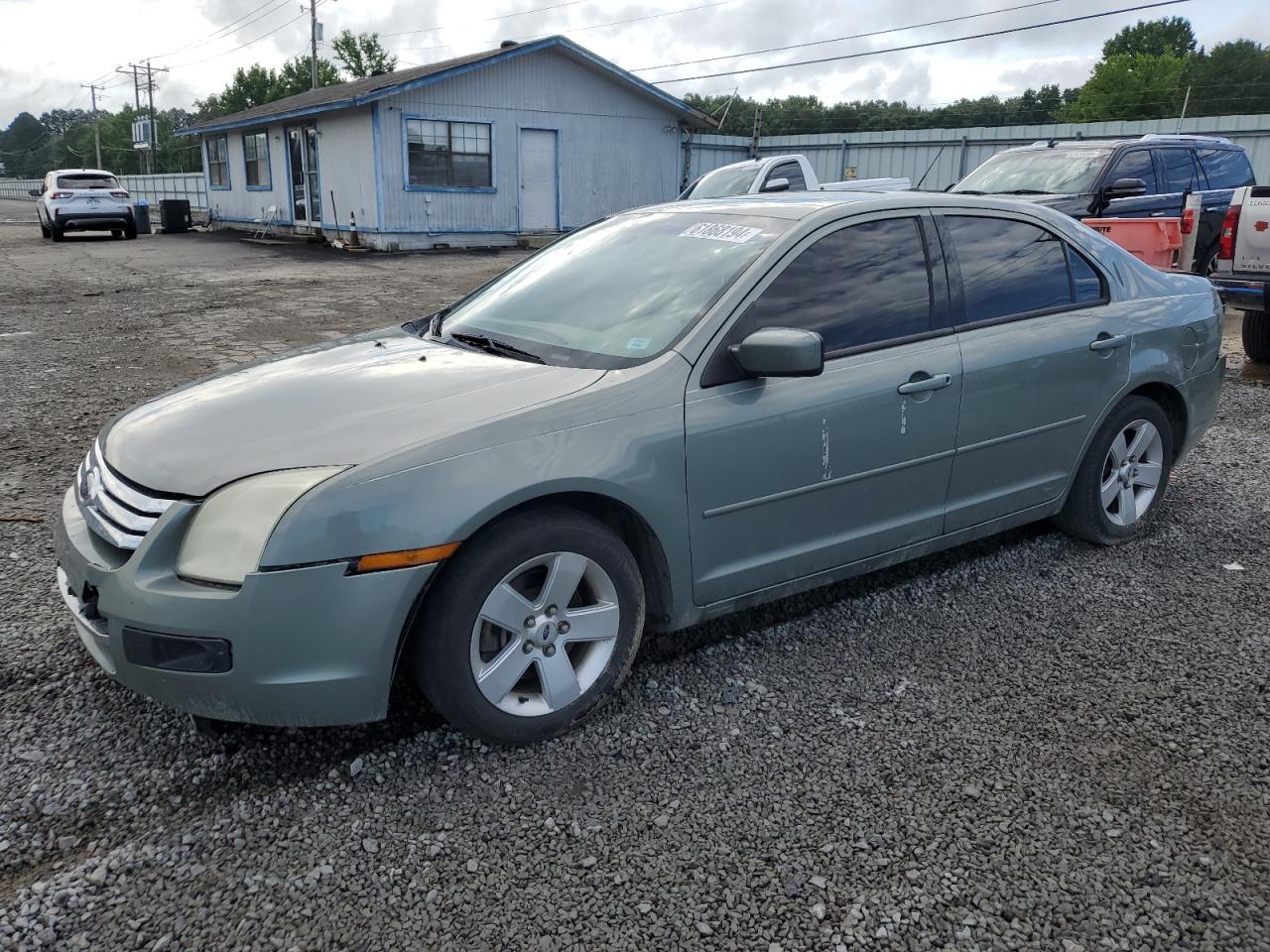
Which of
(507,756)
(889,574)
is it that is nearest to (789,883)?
(507,756)

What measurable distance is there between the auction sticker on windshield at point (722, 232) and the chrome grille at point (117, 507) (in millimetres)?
2049

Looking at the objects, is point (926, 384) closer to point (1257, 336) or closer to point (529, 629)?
point (529, 629)

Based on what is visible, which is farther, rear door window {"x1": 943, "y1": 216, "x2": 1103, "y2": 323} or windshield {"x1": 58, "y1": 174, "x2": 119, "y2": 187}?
windshield {"x1": 58, "y1": 174, "x2": 119, "y2": 187}

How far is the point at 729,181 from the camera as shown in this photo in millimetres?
14281

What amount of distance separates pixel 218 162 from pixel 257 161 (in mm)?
3594

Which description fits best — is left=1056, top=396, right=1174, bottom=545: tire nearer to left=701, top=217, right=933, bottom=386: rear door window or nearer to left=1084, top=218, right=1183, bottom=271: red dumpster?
left=701, top=217, right=933, bottom=386: rear door window

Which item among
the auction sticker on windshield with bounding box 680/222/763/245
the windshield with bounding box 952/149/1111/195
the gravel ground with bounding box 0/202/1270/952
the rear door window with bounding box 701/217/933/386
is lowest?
the gravel ground with bounding box 0/202/1270/952

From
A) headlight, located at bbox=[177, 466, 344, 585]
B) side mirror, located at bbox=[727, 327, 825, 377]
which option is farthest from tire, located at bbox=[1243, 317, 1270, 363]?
headlight, located at bbox=[177, 466, 344, 585]

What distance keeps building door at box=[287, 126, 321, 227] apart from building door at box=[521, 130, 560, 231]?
5.03 metres

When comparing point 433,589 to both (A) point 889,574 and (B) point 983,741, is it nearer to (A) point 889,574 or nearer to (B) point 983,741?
(B) point 983,741

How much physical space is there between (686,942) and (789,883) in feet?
1.05

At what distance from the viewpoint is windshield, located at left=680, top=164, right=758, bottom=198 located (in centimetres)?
1405

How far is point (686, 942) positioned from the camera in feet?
7.43

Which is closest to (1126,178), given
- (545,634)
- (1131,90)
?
(545,634)
